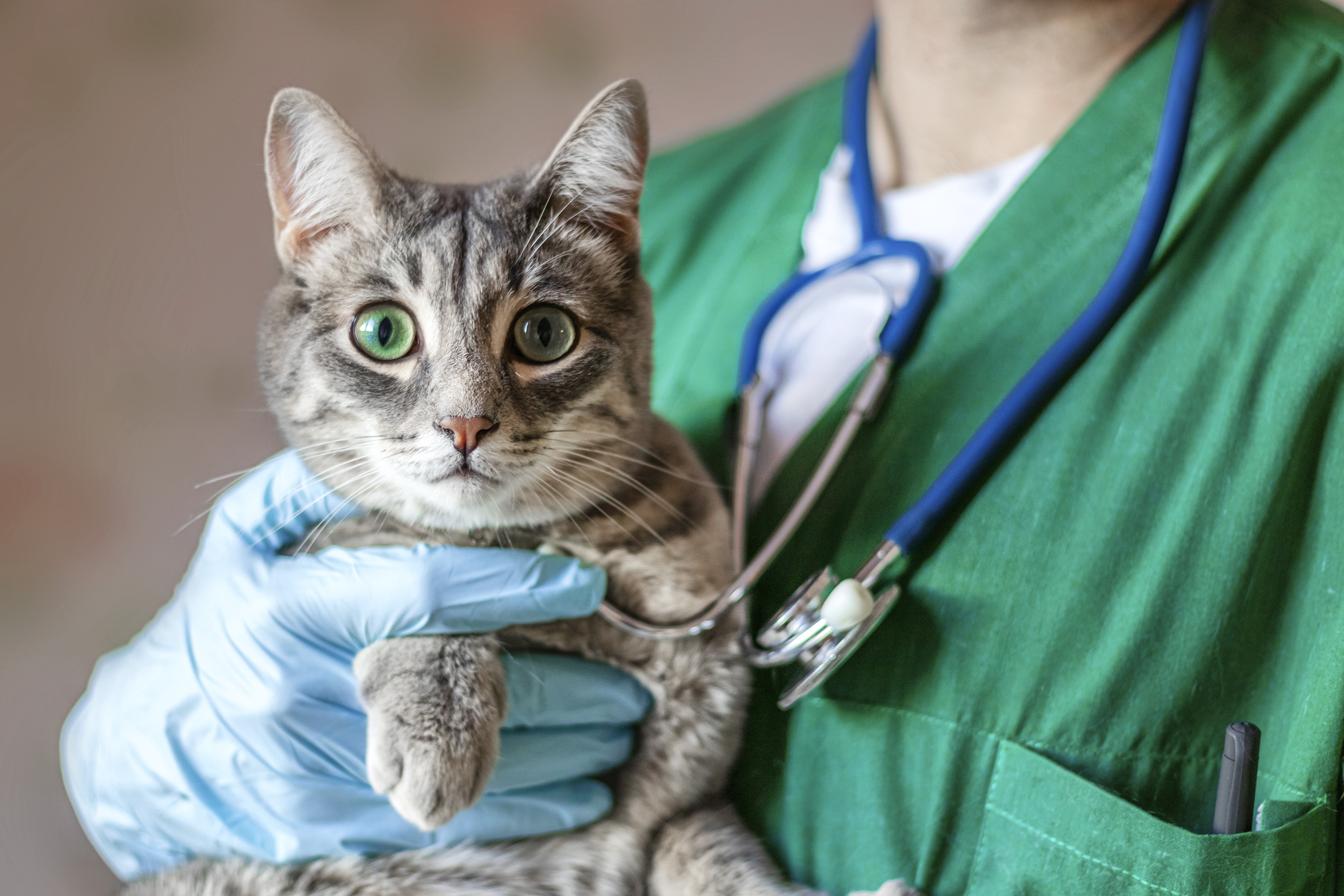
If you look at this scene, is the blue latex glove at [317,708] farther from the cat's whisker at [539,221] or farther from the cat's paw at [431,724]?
the cat's whisker at [539,221]

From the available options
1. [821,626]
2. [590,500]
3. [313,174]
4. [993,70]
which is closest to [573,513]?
[590,500]

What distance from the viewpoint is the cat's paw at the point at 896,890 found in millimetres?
760

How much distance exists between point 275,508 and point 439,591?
24 cm

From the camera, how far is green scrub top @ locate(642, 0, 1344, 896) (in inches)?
28.4

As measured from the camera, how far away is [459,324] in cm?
74

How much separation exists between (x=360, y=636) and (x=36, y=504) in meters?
0.91

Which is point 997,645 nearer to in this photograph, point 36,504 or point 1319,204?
point 1319,204

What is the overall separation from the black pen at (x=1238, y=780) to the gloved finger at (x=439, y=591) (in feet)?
1.62

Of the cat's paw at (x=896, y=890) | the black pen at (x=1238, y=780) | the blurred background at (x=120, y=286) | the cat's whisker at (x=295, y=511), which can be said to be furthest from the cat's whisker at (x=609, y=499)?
the blurred background at (x=120, y=286)

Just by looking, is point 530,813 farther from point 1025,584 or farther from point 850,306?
point 850,306

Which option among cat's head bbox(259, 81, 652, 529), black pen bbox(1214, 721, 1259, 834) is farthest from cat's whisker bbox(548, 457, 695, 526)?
black pen bbox(1214, 721, 1259, 834)

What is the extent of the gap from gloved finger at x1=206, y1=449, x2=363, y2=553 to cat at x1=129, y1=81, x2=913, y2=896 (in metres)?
0.02

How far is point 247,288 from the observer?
1.46 meters

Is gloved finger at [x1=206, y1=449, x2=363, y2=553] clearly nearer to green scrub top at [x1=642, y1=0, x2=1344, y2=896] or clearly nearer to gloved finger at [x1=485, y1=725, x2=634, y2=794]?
gloved finger at [x1=485, y1=725, x2=634, y2=794]
